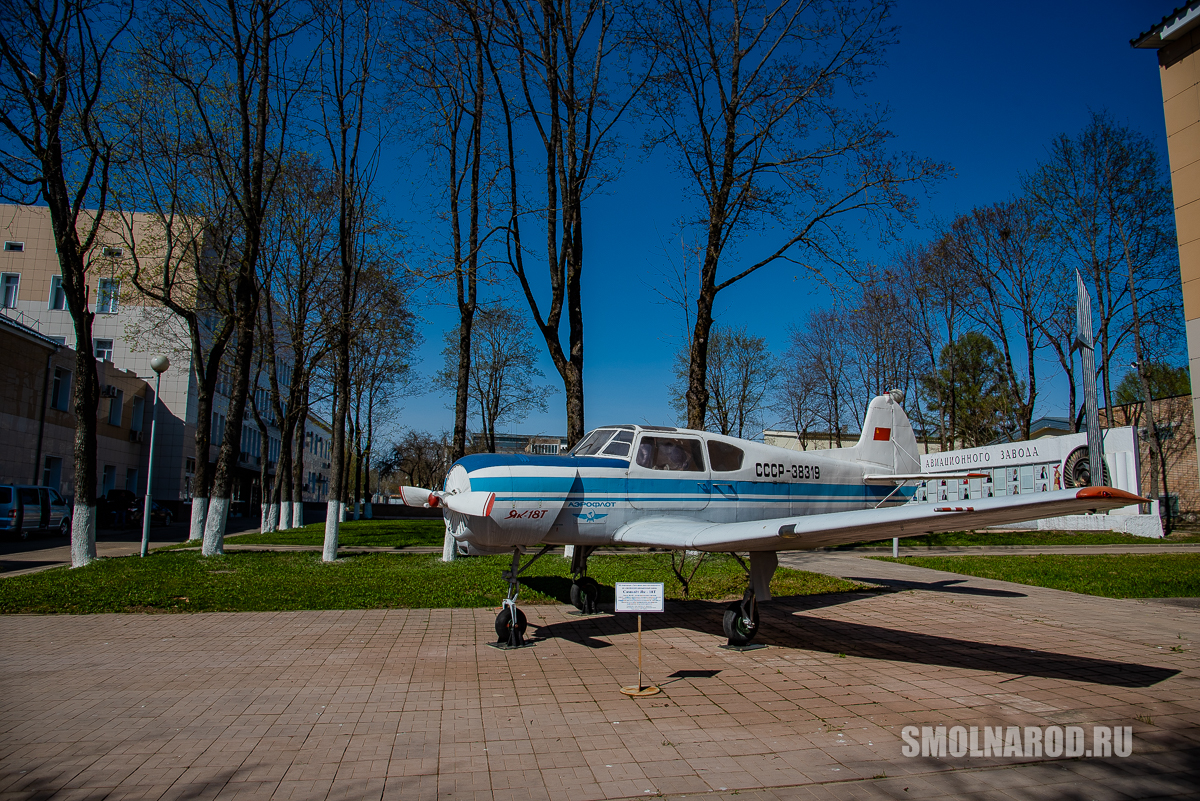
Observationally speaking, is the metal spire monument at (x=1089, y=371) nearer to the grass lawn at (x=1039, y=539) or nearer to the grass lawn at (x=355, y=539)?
the grass lawn at (x=1039, y=539)

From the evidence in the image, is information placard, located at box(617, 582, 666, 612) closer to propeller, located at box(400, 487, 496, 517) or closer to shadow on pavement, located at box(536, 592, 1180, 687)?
propeller, located at box(400, 487, 496, 517)

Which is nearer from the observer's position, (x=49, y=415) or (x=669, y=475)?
(x=669, y=475)

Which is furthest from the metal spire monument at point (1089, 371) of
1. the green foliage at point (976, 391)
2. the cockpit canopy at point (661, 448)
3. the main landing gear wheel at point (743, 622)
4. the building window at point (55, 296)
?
the building window at point (55, 296)

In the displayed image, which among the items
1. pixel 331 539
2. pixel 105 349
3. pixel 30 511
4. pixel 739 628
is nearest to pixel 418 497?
pixel 739 628

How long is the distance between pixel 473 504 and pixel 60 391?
34.5 m

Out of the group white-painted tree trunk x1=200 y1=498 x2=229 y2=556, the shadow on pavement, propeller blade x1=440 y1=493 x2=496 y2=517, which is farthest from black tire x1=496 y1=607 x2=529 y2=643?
white-painted tree trunk x1=200 y1=498 x2=229 y2=556

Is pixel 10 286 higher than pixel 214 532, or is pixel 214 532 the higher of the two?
pixel 10 286

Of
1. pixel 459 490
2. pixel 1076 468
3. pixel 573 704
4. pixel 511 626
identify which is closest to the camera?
pixel 573 704

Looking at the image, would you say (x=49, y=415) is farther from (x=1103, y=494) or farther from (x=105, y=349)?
(x=1103, y=494)

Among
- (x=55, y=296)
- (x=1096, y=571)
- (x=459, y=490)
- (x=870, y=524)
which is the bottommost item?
(x=1096, y=571)

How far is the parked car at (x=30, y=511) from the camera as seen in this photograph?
72.8ft

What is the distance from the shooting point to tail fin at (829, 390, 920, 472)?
37.4ft

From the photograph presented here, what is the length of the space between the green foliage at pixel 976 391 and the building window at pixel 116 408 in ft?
150

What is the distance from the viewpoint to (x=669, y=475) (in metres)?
8.30
